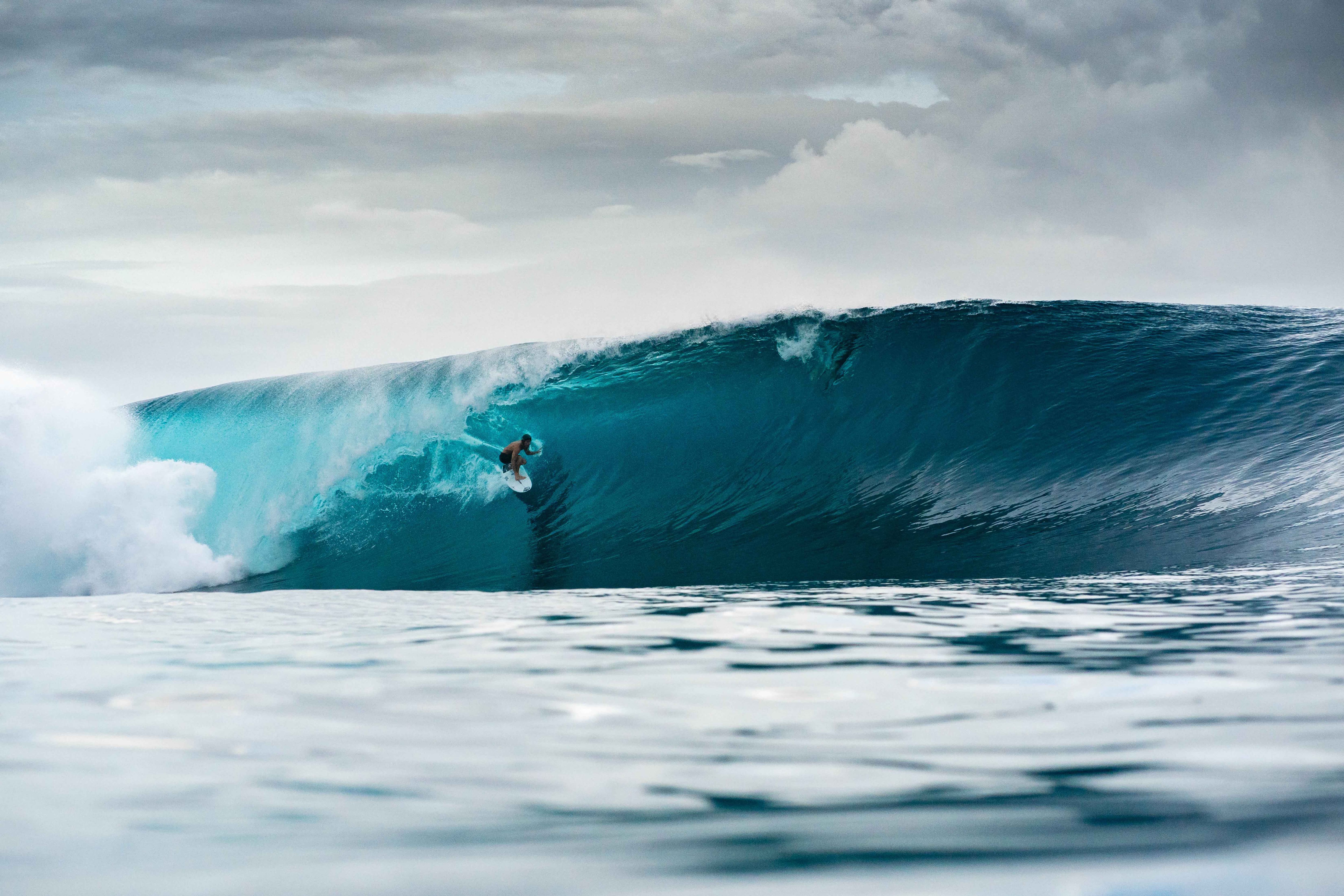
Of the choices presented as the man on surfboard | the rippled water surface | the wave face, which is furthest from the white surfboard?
the rippled water surface

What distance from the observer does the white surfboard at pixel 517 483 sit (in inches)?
441

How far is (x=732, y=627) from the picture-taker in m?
4.27

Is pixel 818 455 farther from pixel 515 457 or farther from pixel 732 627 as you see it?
pixel 732 627

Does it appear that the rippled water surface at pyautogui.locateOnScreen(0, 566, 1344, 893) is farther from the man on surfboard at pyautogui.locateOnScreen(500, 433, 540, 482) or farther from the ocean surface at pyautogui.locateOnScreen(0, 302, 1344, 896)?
the man on surfboard at pyautogui.locateOnScreen(500, 433, 540, 482)

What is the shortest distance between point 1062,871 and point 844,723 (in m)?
0.98

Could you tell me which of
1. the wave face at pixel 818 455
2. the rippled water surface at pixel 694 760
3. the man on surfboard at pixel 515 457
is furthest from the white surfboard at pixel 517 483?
the rippled water surface at pixel 694 760

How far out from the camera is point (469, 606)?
6070 mm

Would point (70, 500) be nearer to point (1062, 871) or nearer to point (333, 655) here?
point (333, 655)

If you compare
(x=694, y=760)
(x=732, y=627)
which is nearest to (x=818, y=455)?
(x=732, y=627)

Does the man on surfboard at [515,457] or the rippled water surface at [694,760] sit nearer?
the rippled water surface at [694,760]

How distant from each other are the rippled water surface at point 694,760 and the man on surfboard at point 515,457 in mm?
7001

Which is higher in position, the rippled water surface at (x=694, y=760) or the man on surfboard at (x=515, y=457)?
the man on surfboard at (x=515, y=457)

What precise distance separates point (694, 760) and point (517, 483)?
9.40m

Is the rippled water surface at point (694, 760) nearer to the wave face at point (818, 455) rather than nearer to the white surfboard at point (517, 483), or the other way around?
the wave face at point (818, 455)
